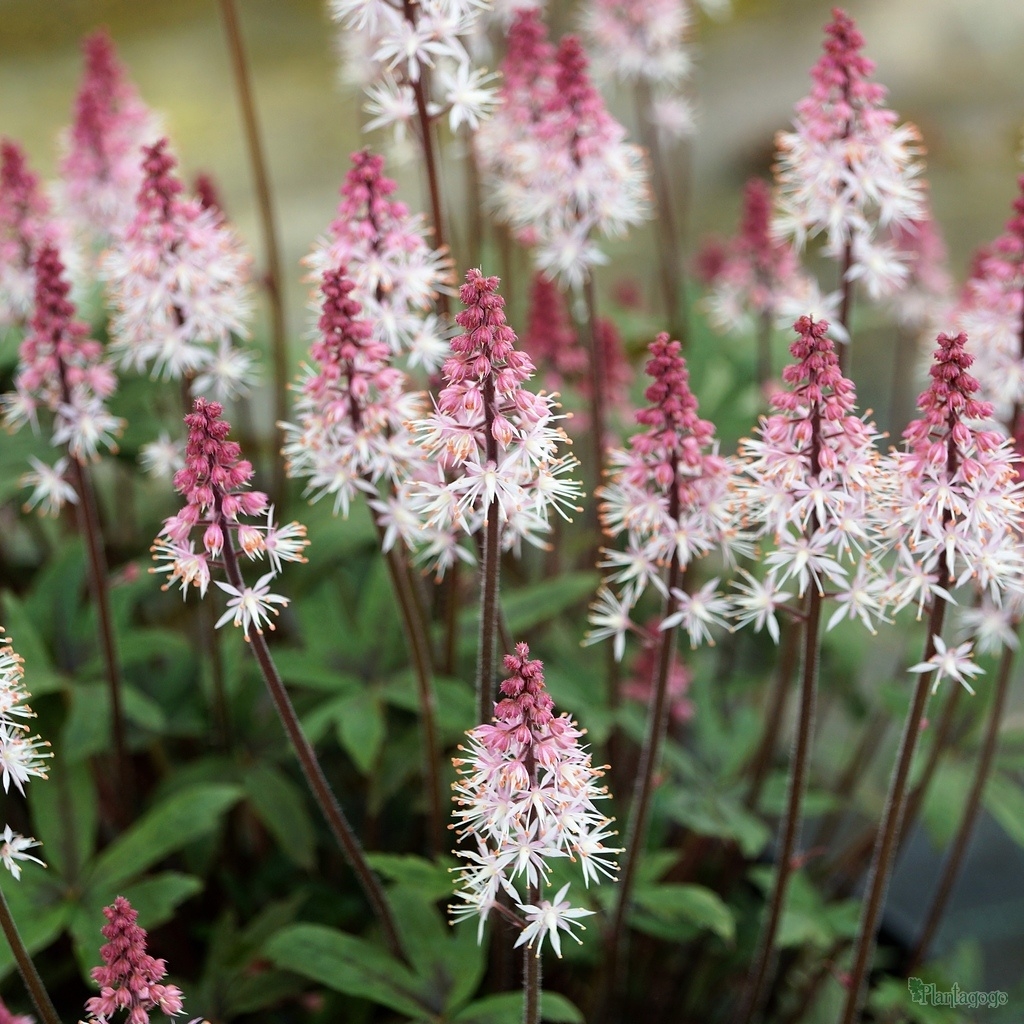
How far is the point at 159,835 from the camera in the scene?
1278mm

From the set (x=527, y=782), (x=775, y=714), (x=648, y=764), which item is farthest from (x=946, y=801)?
(x=527, y=782)

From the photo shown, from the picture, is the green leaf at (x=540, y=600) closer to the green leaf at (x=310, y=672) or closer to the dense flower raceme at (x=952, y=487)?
the green leaf at (x=310, y=672)

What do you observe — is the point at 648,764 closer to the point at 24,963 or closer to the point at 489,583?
the point at 489,583

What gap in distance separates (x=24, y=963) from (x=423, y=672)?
0.46m

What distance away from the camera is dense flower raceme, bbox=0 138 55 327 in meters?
1.48

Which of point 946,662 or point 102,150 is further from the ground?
point 102,150

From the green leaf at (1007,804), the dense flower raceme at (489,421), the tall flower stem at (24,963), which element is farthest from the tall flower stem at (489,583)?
the green leaf at (1007,804)

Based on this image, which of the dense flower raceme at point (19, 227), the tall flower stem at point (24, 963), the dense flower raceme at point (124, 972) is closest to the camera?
the dense flower raceme at point (124, 972)

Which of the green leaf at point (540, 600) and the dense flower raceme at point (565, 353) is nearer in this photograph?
the green leaf at point (540, 600)

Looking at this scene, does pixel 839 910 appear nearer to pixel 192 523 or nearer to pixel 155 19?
pixel 192 523

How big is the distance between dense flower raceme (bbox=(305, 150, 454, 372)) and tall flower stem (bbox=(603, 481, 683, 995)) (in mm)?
321

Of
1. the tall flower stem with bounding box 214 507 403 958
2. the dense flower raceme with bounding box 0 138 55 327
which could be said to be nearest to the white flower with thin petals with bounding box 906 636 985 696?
the tall flower stem with bounding box 214 507 403 958

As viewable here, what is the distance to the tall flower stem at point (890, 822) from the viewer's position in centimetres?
105

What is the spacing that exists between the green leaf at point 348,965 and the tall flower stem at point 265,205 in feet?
2.65
